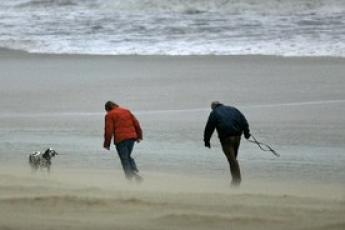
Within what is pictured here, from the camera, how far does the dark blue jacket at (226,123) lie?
14109 mm

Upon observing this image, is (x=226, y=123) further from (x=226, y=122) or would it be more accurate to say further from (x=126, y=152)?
(x=126, y=152)

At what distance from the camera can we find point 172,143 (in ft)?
62.4

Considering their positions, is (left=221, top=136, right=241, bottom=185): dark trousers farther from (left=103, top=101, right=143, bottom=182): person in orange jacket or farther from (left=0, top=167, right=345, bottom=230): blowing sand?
(left=103, top=101, right=143, bottom=182): person in orange jacket

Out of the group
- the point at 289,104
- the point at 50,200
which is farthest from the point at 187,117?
the point at 50,200

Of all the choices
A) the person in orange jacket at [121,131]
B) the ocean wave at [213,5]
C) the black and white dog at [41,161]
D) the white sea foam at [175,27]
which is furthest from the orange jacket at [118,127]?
the ocean wave at [213,5]

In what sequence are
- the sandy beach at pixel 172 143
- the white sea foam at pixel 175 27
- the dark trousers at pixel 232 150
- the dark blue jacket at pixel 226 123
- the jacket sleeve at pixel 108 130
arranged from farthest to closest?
the white sea foam at pixel 175 27 < the jacket sleeve at pixel 108 130 < the dark trousers at pixel 232 150 < the dark blue jacket at pixel 226 123 < the sandy beach at pixel 172 143

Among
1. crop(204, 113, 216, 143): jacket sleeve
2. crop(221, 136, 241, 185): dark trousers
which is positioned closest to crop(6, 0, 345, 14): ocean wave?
crop(221, 136, 241, 185): dark trousers

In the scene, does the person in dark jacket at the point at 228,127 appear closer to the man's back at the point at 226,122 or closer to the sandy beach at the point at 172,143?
the man's back at the point at 226,122

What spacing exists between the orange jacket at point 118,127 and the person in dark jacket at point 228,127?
1.02m

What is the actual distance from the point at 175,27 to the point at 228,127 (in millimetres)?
24397

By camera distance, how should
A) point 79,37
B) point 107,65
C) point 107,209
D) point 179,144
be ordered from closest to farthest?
point 107,209 < point 179,144 < point 107,65 < point 79,37

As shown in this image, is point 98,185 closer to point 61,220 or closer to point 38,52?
point 61,220

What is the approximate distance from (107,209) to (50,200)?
719mm

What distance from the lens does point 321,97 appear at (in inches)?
941
